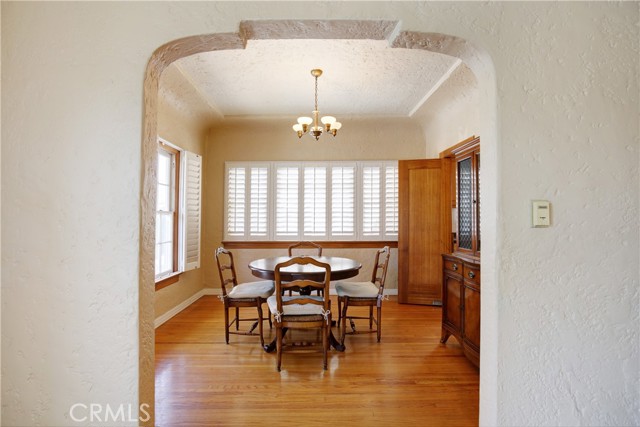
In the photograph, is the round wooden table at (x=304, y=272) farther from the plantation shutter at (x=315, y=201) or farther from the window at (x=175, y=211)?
the plantation shutter at (x=315, y=201)

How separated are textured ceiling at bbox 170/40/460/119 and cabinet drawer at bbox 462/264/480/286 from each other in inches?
74.5

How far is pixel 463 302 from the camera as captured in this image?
2795 millimetres

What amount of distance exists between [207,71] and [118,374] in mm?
2921

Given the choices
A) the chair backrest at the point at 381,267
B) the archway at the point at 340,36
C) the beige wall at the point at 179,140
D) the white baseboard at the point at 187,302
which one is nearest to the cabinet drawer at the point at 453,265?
the chair backrest at the point at 381,267

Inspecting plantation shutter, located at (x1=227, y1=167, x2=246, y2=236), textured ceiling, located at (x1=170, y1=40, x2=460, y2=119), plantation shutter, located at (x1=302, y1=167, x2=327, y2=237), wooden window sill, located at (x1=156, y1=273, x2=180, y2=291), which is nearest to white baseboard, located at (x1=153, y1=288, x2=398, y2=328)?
wooden window sill, located at (x1=156, y1=273, x2=180, y2=291)

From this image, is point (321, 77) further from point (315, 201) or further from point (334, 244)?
point (334, 244)

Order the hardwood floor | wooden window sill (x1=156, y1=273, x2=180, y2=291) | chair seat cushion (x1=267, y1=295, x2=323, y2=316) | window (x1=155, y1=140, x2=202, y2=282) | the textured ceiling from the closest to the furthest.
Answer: the hardwood floor → chair seat cushion (x1=267, y1=295, x2=323, y2=316) → the textured ceiling → wooden window sill (x1=156, y1=273, x2=180, y2=291) → window (x1=155, y1=140, x2=202, y2=282)

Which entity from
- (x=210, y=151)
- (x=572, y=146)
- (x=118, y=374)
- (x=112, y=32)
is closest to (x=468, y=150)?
(x=572, y=146)

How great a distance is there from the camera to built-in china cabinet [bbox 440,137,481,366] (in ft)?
8.57

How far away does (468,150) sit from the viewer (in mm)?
3201

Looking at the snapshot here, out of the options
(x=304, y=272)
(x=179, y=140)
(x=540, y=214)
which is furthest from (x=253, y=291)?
(x=540, y=214)

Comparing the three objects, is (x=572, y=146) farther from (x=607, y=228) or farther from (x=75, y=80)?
(x=75, y=80)

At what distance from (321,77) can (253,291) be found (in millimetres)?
2313

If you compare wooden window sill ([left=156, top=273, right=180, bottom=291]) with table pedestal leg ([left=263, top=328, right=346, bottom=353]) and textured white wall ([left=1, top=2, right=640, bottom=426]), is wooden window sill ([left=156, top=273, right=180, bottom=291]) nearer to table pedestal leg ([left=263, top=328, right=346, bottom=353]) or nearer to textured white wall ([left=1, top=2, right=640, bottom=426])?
table pedestal leg ([left=263, top=328, right=346, bottom=353])
